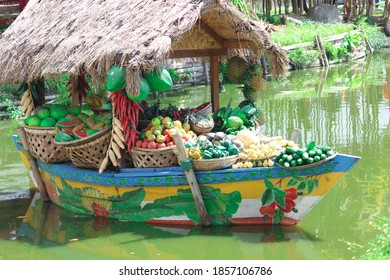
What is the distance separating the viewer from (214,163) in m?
7.43

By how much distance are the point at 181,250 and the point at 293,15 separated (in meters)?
23.2

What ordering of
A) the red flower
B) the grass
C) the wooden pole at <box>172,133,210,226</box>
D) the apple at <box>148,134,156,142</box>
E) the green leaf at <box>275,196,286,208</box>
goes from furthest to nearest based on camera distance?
1. the grass
2. the red flower
3. the apple at <box>148,134,156,142</box>
4. the wooden pole at <box>172,133,210,226</box>
5. the green leaf at <box>275,196,286,208</box>

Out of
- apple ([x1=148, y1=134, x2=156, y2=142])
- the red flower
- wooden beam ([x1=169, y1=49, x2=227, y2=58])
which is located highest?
wooden beam ([x1=169, y1=49, x2=227, y2=58])

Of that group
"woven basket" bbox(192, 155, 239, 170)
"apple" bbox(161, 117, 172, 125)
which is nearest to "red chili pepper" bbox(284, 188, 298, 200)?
"woven basket" bbox(192, 155, 239, 170)

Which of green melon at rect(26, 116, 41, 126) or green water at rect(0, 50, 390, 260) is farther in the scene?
green melon at rect(26, 116, 41, 126)

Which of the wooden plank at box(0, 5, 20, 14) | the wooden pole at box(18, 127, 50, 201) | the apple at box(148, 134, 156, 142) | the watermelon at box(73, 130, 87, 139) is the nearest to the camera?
the apple at box(148, 134, 156, 142)

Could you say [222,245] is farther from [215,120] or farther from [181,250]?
[215,120]

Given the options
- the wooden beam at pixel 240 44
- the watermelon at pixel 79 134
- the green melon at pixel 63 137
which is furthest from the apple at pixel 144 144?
the wooden beam at pixel 240 44

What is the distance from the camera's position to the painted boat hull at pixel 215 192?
7191mm

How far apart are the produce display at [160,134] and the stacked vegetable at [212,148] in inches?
7.6

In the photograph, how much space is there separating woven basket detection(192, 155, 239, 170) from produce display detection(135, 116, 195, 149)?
1.46 ft

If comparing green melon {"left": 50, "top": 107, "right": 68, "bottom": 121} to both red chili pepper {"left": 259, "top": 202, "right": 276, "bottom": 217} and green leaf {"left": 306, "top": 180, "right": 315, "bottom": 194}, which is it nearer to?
red chili pepper {"left": 259, "top": 202, "right": 276, "bottom": 217}

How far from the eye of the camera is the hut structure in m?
7.65

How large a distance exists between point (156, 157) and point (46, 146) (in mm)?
1708
